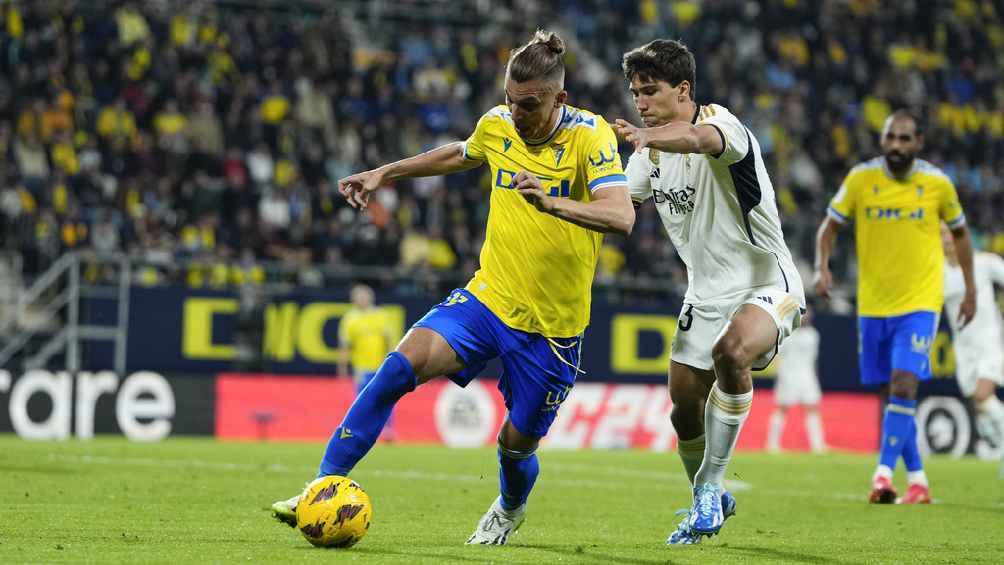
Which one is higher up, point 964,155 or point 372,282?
point 964,155

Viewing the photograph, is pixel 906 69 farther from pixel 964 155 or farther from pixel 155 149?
pixel 155 149

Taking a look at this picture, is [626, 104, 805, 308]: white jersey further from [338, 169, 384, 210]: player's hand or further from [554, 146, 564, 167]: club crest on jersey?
[338, 169, 384, 210]: player's hand

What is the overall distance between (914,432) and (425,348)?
5368mm

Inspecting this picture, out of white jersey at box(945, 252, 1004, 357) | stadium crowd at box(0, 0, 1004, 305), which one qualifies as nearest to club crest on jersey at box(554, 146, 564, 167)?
white jersey at box(945, 252, 1004, 357)

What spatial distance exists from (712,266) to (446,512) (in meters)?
2.61

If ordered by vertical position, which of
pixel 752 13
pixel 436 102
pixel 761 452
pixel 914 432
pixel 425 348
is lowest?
pixel 761 452

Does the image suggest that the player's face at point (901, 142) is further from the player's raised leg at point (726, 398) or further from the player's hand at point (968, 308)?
the player's raised leg at point (726, 398)

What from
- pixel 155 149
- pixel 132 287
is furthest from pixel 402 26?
pixel 132 287

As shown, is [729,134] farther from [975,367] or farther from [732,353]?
[975,367]

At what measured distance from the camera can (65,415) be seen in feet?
63.5

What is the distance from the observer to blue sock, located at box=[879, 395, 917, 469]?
11000mm

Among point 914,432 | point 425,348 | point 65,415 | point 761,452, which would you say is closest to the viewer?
point 425,348

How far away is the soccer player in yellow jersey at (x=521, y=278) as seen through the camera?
272 inches

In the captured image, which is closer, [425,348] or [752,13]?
[425,348]
